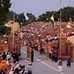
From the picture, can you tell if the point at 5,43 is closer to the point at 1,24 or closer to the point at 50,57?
the point at 50,57

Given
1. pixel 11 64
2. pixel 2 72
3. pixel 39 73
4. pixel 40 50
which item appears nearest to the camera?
pixel 2 72

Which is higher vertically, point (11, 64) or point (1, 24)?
point (1, 24)

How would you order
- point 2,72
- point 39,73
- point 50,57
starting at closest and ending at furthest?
1. point 2,72
2. point 39,73
3. point 50,57

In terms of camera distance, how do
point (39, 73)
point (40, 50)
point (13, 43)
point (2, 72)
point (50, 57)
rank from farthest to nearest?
point (40, 50)
point (13, 43)
point (50, 57)
point (39, 73)
point (2, 72)

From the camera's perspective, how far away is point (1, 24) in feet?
118

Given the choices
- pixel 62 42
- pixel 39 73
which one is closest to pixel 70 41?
pixel 62 42

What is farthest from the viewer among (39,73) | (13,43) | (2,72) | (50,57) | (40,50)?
(40,50)

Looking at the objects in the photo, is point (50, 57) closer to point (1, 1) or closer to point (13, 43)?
point (13, 43)

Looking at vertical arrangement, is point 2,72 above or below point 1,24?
below

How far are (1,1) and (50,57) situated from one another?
1955cm

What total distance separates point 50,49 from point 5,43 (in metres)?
5.44

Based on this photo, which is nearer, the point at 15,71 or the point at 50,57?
the point at 15,71

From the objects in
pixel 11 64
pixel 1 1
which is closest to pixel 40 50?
pixel 1 1

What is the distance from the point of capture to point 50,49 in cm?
5569
